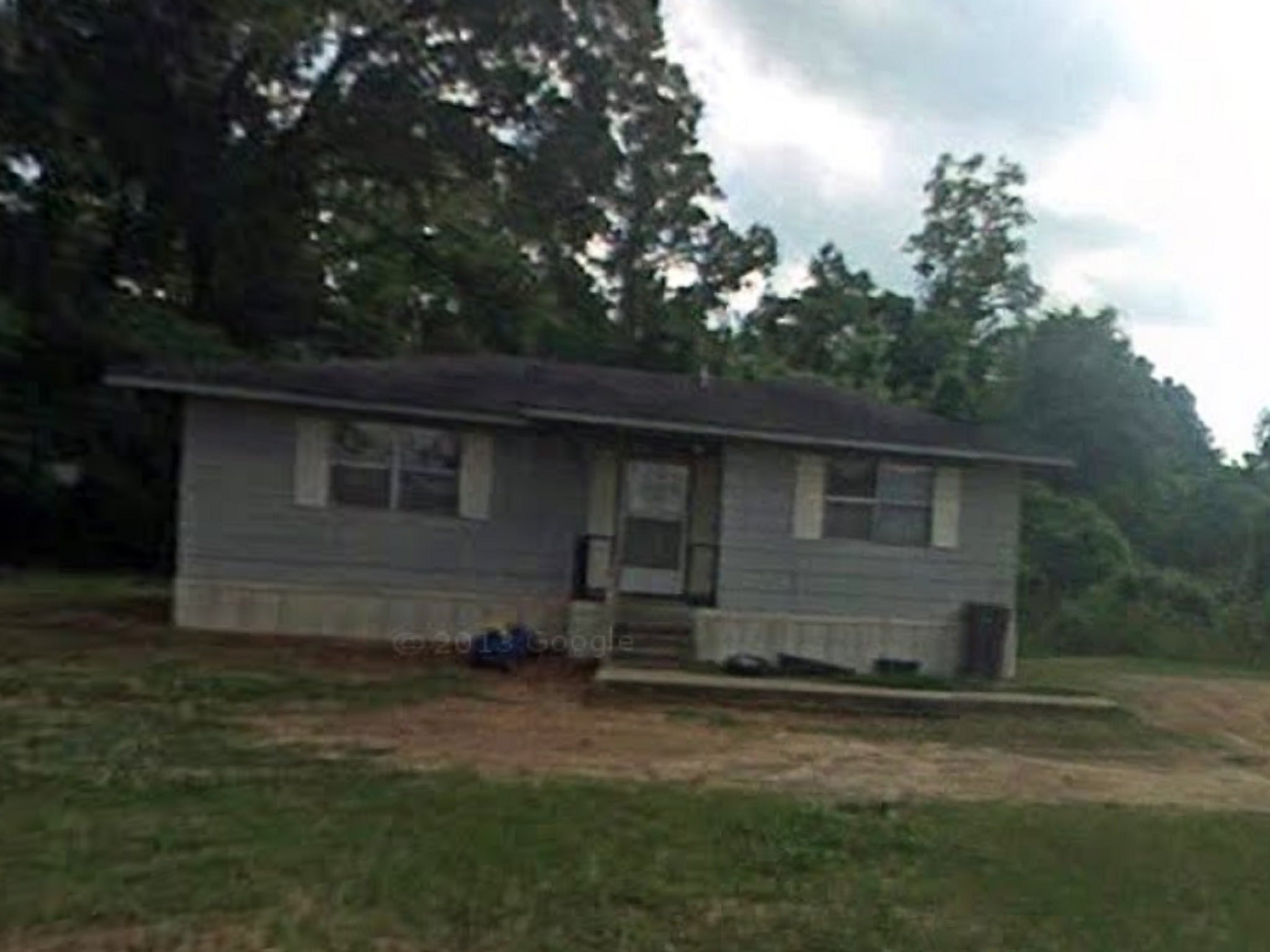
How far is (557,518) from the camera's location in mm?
Answer: 14617

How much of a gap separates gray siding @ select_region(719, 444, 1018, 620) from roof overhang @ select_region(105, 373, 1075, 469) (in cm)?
34

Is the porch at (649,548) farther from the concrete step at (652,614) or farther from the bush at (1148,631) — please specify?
the bush at (1148,631)

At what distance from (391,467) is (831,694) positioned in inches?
222

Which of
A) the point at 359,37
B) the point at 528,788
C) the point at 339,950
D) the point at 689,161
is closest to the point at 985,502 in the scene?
the point at 528,788

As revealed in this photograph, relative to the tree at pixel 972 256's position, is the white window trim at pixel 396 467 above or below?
below

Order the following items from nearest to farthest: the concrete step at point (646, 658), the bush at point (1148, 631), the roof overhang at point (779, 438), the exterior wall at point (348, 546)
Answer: the concrete step at point (646, 658)
the roof overhang at point (779, 438)
the exterior wall at point (348, 546)
the bush at point (1148, 631)

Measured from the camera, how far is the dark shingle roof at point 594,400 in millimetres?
13594

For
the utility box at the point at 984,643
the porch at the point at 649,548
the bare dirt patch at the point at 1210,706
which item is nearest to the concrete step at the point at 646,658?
the porch at the point at 649,548

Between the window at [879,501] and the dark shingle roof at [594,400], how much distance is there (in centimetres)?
40

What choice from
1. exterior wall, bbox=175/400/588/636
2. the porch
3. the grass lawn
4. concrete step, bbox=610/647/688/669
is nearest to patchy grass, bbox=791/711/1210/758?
concrete step, bbox=610/647/688/669

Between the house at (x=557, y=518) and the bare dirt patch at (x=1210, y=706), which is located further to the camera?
the house at (x=557, y=518)

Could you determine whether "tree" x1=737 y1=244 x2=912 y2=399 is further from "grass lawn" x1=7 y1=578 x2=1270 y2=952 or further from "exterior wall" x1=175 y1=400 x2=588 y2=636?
"grass lawn" x1=7 y1=578 x2=1270 y2=952

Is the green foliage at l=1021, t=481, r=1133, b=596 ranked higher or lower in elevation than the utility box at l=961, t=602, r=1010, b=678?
higher

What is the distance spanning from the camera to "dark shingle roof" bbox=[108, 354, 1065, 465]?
13.6 m
